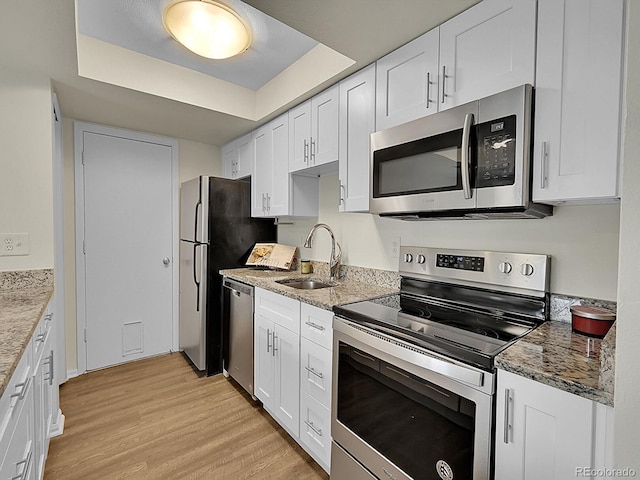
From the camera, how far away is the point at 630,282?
656 millimetres

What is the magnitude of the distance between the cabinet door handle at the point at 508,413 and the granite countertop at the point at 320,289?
2.67ft

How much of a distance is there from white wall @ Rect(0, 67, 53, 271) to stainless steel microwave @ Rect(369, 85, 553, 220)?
196cm

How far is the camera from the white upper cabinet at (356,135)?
1.80m

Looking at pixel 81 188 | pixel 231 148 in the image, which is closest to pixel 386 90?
pixel 231 148

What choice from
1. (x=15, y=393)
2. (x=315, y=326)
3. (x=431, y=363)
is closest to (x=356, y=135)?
(x=315, y=326)

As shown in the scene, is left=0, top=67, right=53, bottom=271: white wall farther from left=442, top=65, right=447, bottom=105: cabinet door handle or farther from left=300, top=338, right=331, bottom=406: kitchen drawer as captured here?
left=442, top=65, right=447, bottom=105: cabinet door handle

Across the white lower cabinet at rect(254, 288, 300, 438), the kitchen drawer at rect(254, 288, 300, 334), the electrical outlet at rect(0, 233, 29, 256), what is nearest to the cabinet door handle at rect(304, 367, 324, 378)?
the white lower cabinet at rect(254, 288, 300, 438)

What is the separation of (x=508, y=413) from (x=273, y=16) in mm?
1722

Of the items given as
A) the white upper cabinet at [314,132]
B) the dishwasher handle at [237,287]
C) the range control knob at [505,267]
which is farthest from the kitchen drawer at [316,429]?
the white upper cabinet at [314,132]

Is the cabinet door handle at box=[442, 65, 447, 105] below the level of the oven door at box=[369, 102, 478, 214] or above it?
above

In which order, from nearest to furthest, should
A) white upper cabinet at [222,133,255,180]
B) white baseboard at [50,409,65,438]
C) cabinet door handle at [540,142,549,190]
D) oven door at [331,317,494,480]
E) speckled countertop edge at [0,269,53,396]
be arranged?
speckled countertop edge at [0,269,53,396] → oven door at [331,317,494,480] → cabinet door handle at [540,142,549,190] → white baseboard at [50,409,65,438] → white upper cabinet at [222,133,255,180]

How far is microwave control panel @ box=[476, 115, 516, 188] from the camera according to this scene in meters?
1.18

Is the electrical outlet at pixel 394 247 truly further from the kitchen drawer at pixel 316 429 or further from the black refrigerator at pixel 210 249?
the black refrigerator at pixel 210 249

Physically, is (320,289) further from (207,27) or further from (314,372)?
(207,27)
